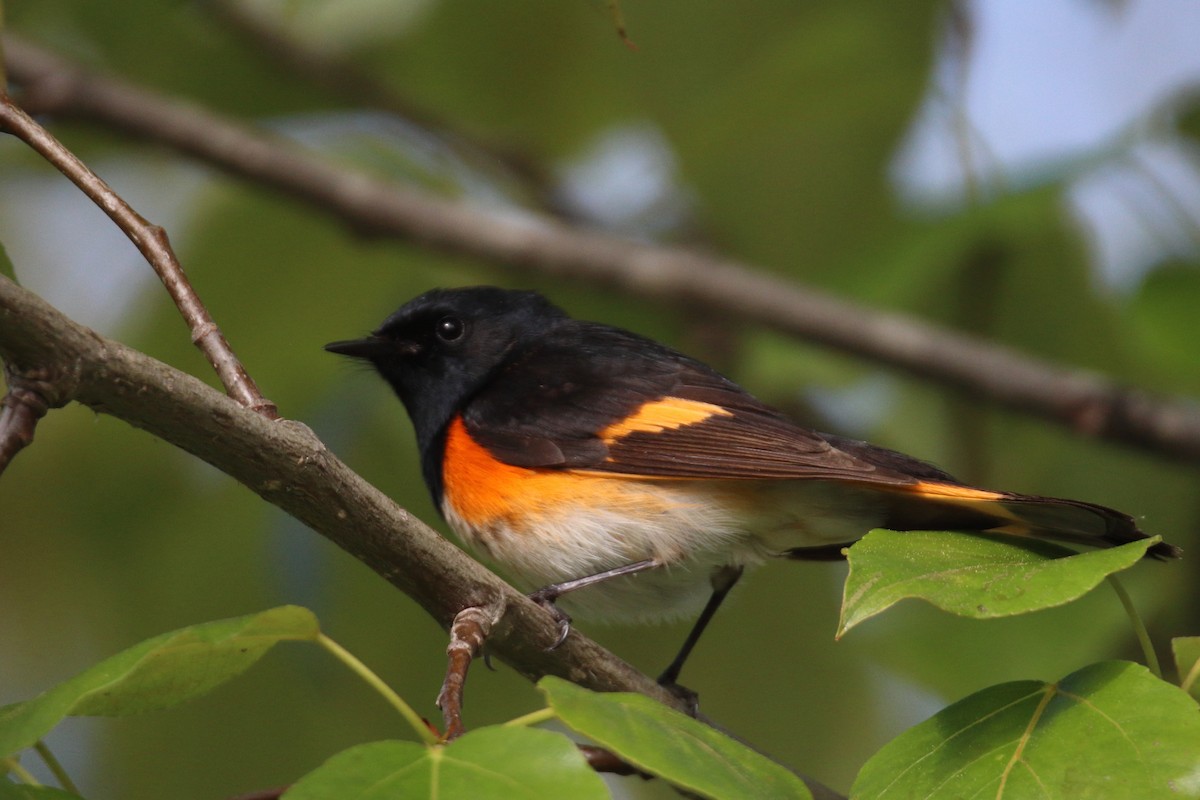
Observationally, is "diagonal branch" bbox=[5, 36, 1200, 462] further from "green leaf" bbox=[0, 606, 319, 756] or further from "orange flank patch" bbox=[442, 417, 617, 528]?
"green leaf" bbox=[0, 606, 319, 756]

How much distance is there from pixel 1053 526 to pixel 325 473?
4.06 ft

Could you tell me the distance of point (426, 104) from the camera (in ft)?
13.9

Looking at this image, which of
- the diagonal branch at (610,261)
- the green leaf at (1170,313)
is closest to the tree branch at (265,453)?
the green leaf at (1170,313)

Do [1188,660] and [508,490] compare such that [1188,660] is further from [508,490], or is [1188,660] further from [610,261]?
[610,261]

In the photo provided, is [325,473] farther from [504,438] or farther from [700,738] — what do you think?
[504,438]

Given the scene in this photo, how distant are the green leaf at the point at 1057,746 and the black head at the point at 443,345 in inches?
65.9

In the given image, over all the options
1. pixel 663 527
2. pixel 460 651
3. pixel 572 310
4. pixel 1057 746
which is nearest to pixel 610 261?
pixel 572 310

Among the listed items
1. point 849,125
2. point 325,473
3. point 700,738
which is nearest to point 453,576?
point 325,473

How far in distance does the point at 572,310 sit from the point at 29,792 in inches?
121

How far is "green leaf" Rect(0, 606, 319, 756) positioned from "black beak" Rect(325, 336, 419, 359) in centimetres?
153

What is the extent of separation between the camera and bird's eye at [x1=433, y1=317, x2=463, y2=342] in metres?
3.13

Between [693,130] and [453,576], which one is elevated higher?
[693,130]

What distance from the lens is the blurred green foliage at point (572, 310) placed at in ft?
10.8

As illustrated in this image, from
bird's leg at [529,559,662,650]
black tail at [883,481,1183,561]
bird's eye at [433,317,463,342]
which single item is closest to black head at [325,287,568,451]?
bird's eye at [433,317,463,342]
